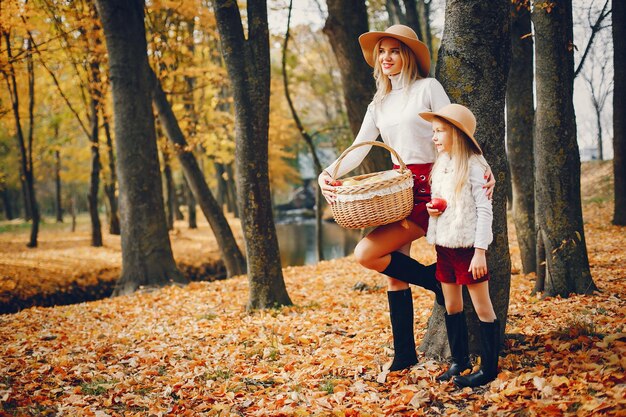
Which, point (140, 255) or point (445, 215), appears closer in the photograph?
point (445, 215)

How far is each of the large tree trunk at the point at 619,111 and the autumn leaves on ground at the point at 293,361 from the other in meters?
5.09

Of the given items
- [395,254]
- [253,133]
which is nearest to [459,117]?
[395,254]

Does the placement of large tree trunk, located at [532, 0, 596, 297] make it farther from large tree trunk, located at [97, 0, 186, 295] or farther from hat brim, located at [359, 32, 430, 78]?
large tree trunk, located at [97, 0, 186, 295]

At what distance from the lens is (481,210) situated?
312 cm

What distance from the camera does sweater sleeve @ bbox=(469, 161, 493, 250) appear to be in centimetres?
311

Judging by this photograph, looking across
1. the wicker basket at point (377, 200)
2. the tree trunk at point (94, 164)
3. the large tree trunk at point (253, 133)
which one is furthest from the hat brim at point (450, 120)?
the tree trunk at point (94, 164)

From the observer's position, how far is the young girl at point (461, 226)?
10.3 feet

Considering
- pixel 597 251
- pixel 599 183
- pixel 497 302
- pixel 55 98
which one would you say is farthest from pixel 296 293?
pixel 599 183

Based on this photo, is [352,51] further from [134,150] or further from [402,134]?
[134,150]

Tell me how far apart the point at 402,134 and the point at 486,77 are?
756 millimetres

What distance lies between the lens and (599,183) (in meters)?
20.9

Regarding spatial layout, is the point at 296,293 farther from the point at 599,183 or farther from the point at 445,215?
the point at 599,183

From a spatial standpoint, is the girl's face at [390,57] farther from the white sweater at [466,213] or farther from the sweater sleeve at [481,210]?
the sweater sleeve at [481,210]

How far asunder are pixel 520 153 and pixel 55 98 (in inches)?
676
